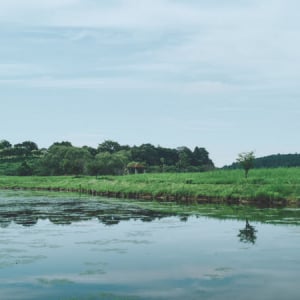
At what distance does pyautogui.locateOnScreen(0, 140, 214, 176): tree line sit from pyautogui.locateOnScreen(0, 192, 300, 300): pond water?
66351 millimetres

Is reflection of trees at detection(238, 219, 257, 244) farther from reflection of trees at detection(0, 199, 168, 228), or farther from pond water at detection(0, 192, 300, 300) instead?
reflection of trees at detection(0, 199, 168, 228)

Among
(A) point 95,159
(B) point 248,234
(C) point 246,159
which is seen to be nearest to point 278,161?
(A) point 95,159

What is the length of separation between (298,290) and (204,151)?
448 feet

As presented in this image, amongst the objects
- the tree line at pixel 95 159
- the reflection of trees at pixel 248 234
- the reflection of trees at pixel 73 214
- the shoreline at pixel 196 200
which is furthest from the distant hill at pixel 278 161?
the reflection of trees at pixel 248 234

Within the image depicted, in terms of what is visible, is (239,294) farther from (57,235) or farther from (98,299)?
(57,235)

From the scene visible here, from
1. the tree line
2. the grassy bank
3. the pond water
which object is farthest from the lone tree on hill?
the tree line

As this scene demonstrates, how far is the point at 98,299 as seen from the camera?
13.0 m

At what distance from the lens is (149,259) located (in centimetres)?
1836

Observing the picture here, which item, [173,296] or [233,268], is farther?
[233,268]

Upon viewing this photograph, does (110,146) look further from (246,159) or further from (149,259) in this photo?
(149,259)

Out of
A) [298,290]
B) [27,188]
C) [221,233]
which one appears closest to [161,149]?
[27,188]

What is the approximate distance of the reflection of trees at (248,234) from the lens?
22.5 m

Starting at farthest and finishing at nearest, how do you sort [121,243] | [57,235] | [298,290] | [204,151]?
[204,151], [57,235], [121,243], [298,290]

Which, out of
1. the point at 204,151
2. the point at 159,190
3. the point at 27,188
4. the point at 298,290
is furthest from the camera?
the point at 204,151
